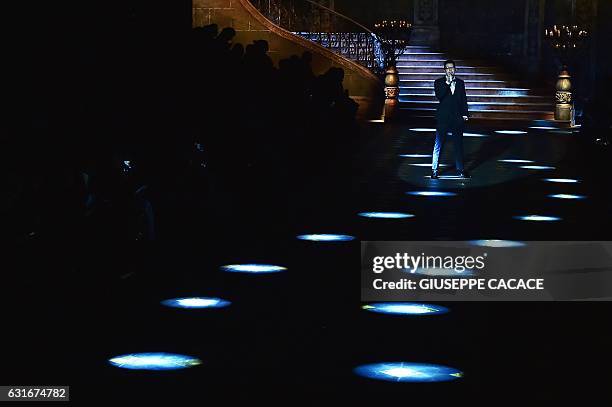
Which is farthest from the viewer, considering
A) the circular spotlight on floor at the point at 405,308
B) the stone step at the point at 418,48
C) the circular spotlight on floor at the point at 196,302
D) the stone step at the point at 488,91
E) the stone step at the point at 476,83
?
the stone step at the point at 418,48

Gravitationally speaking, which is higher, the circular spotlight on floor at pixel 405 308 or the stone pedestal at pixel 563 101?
the stone pedestal at pixel 563 101

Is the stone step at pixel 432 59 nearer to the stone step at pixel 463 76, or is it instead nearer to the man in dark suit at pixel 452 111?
the stone step at pixel 463 76

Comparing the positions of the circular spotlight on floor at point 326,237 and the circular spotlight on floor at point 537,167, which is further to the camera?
the circular spotlight on floor at point 537,167

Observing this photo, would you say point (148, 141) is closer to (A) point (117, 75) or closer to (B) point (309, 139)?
(A) point (117, 75)

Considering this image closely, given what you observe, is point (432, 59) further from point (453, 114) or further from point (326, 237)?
point (326, 237)

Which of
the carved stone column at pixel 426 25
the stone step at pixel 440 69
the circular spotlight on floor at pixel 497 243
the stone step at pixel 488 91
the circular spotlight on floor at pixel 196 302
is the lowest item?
the circular spotlight on floor at pixel 196 302

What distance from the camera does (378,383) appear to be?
15.9 feet

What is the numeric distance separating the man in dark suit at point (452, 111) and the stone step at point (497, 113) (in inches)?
455

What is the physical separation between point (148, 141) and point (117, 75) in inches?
32.6

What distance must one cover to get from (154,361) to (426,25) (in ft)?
83.0

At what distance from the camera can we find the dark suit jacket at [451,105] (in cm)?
1357

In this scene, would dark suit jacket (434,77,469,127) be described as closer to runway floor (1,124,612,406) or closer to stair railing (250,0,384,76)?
runway floor (1,124,612,406)

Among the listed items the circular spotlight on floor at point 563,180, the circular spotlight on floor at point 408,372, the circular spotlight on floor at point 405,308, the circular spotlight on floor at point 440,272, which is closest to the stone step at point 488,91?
the circular spotlight on floor at point 563,180

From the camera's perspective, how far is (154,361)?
516 centimetres
